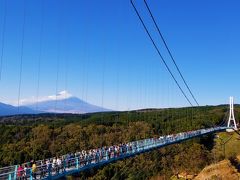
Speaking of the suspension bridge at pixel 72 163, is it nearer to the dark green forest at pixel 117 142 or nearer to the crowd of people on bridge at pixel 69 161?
the crowd of people on bridge at pixel 69 161

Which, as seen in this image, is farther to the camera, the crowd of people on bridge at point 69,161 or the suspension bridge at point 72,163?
the crowd of people on bridge at point 69,161

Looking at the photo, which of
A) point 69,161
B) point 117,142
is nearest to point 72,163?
point 69,161

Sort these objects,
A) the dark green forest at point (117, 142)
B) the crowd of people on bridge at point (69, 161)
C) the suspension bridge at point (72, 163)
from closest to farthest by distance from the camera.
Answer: the suspension bridge at point (72, 163), the crowd of people on bridge at point (69, 161), the dark green forest at point (117, 142)

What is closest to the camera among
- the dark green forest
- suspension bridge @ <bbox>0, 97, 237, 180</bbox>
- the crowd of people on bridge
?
suspension bridge @ <bbox>0, 97, 237, 180</bbox>

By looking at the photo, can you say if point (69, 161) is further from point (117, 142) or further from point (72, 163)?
point (117, 142)

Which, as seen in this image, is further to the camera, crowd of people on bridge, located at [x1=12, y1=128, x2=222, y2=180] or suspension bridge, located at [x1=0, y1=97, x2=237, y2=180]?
crowd of people on bridge, located at [x1=12, y1=128, x2=222, y2=180]

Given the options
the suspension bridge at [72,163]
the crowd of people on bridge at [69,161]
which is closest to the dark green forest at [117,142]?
the crowd of people on bridge at [69,161]

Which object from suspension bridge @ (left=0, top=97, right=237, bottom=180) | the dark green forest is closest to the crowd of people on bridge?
suspension bridge @ (left=0, top=97, right=237, bottom=180)

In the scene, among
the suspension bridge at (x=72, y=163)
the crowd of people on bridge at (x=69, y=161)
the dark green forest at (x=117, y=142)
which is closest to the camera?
the suspension bridge at (x=72, y=163)

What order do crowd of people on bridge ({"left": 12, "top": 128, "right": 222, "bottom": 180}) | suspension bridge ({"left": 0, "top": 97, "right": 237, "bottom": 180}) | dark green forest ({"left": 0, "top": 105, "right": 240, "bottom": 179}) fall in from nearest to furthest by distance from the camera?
1. suspension bridge ({"left": 0, "top": 97, "right": 237, "bottom": 180})
2. crowd of people on bridge ({"left": 12, "top": 128, "right": 222, "bottom": 180})
3. dark green forest ({"left": 0, "top": 105, "right": 240, "bottom": 179})

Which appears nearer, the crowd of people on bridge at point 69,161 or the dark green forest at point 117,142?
the crowd of people on bridge at point 69,161

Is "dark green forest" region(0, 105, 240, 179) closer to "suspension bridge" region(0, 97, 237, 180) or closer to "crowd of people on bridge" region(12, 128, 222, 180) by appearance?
"crowd of people on bridge" region(12, 128, 222, 180)
